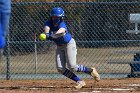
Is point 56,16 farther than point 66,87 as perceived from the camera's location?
No

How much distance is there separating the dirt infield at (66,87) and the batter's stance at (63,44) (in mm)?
330

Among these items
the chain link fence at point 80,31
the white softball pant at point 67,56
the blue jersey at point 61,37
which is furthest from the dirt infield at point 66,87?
the chain link fence at point 80,31

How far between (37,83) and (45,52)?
3.72m

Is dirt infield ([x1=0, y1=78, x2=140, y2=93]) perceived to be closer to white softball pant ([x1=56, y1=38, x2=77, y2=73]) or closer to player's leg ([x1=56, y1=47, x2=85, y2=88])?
player's leg ([x1=56, y1=47, x2=85, y2=88])

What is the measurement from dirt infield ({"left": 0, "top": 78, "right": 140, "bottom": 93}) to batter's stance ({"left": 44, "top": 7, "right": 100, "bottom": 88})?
33 cm

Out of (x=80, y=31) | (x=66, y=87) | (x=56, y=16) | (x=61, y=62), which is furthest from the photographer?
(x=80, y=31)

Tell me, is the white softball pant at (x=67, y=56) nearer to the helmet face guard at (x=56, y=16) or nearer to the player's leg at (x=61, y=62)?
the player's leg at (x=61, y=62)

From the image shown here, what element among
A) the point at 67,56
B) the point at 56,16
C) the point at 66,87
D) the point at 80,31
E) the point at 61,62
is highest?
the point at 56,16

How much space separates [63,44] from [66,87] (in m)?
1.01

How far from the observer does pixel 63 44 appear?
10383 millimetres

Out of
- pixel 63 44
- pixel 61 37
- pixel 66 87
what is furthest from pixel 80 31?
pixel 61 37

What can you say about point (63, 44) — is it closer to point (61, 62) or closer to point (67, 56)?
point (67, 56)

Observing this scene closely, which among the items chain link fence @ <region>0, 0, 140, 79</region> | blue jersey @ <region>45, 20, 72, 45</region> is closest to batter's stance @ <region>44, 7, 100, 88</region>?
blue jersey @ <region>45, 20, 72, 45</region>

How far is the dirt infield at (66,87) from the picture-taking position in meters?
10.2
